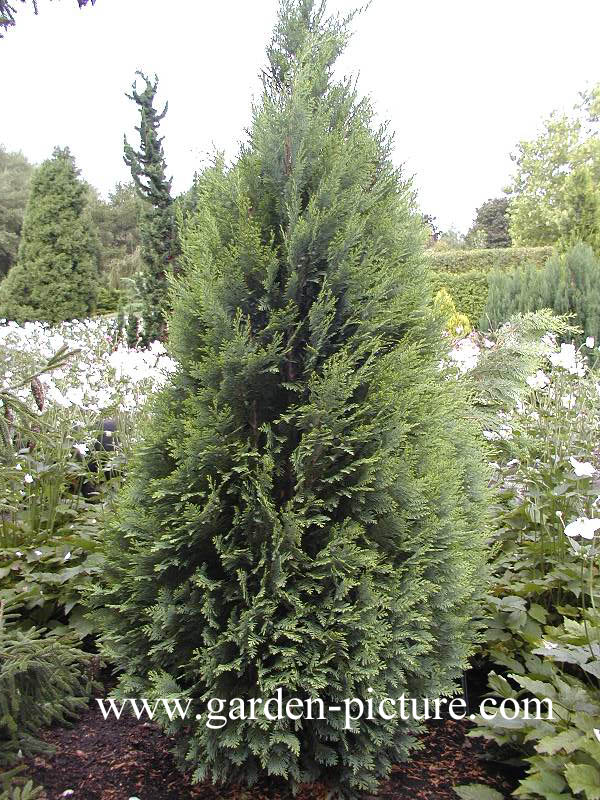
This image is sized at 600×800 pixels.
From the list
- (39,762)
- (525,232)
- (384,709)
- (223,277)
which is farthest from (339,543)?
(525,232)

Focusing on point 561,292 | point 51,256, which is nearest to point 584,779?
point 561,292

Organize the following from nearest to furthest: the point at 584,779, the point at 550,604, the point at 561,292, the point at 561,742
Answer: the point at 584,779 < the point at 561,742 < the point at 550,604 < the point at 561,292

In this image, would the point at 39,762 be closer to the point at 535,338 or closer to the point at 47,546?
the point at 47,546

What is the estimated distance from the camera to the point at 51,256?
19766mm

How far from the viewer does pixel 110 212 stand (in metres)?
31.0

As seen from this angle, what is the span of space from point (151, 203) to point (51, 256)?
10.7 metres

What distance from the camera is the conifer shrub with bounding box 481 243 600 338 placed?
966 centimetres

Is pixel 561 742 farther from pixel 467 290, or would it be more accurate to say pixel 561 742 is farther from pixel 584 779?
pixel 467 290

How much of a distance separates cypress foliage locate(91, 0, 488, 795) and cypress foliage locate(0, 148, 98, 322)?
1902 cm

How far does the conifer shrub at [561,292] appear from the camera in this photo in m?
9.66

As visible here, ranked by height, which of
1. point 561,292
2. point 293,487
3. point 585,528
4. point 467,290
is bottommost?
point 585,528

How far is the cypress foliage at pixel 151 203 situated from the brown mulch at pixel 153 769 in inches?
319

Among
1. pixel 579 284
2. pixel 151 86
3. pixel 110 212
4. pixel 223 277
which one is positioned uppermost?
pixel 110 212

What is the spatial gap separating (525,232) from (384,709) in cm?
3648
